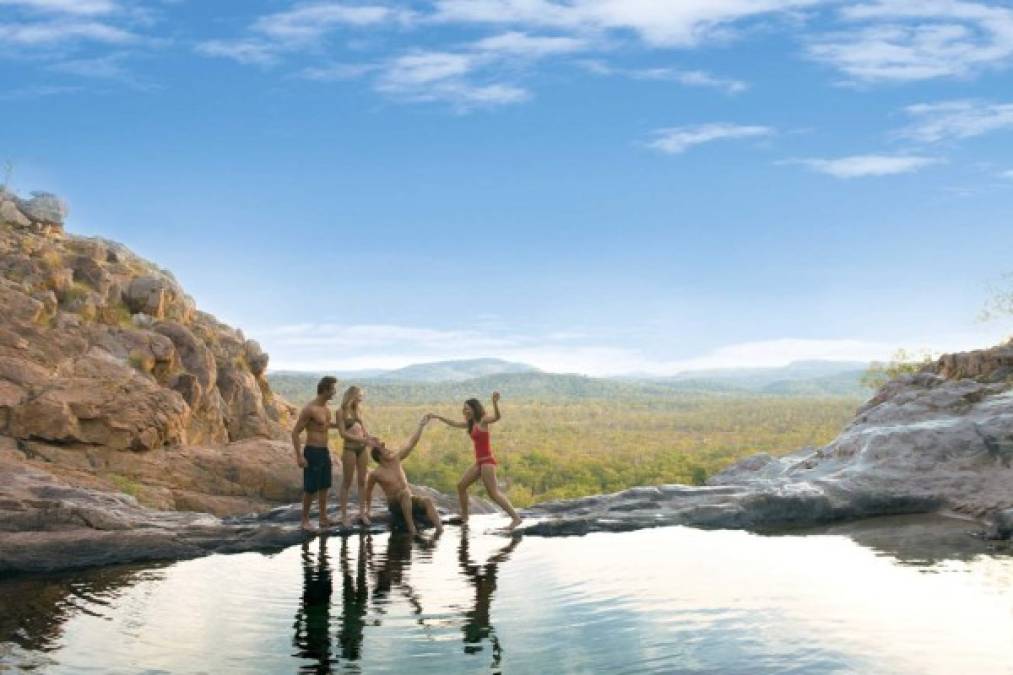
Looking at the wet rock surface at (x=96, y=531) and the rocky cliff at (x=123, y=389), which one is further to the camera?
the rocky cliff at (x=123, y=389)

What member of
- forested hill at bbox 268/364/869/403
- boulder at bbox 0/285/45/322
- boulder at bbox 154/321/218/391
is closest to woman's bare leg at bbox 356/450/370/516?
boulder at bbox 154/321/218/391

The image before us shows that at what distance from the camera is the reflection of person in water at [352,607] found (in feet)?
32.3

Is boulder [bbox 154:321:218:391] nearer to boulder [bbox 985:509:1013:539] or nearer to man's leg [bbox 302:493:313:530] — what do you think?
man's leg [bbox 302:493:313:530]

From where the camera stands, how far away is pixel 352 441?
1817cm

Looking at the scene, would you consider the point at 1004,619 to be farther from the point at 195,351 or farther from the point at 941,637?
the point at 195,351

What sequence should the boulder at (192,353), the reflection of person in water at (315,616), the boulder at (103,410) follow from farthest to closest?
the boulder at (192,353) → the boulder at (103,410) → the reflection of person in water at (315,616)

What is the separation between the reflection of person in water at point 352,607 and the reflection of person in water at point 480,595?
3.69ft

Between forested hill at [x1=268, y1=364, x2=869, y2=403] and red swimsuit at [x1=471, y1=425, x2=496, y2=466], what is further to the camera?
forested hill at [x1=268, y1=364, x2=869, y2=403]

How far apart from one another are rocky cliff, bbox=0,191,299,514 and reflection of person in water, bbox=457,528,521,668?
894cm

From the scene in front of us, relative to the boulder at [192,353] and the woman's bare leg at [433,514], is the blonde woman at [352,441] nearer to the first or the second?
the woman's bare leg at [433,514]

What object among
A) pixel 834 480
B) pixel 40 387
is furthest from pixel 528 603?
pixel 40 387

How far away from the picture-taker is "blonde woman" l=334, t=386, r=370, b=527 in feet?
58.4

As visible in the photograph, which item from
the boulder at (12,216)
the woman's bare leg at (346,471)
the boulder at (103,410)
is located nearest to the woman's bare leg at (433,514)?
the woman's bare leg at (346,471)

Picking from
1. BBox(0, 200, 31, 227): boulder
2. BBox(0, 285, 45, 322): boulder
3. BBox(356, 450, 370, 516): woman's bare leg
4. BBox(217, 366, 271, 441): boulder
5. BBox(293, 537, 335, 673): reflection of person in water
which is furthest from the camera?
BBox(0, 200, 31, 227): boulder
